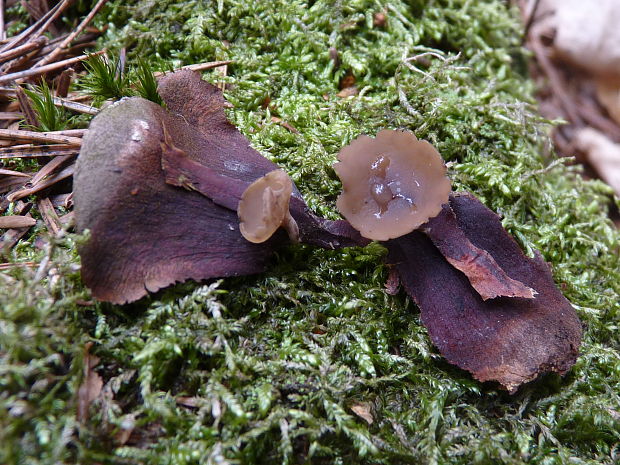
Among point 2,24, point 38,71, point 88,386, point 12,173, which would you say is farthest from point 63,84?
point 88,386

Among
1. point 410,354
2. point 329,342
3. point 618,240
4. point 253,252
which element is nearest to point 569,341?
point 410,354

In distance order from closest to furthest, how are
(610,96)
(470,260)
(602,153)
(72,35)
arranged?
(470,260) → (72,35) → (602,153) → (610,96)

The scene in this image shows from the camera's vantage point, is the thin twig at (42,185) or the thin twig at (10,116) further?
the thin twig at (10,116)

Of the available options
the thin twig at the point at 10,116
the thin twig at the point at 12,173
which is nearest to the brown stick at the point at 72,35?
the thin twig at the point at 10,116

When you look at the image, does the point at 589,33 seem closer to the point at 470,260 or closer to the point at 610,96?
the point at 610,96

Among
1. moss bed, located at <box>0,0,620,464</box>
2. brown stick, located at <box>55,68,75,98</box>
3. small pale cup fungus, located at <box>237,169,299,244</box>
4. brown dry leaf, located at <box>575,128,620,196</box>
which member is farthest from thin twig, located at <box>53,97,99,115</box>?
brown dry leaf, located at <box>575,128,620,196</box>

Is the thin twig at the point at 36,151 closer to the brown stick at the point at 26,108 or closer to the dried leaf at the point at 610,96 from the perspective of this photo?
the brown stick at the point at 26,108
